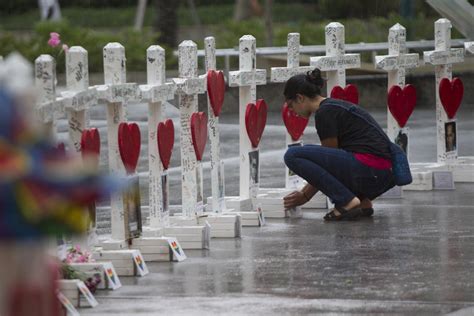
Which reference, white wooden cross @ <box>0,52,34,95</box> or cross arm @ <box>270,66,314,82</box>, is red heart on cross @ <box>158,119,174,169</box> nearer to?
cross arm @ <box>270,66,314,82</box>

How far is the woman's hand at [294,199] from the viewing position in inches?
391

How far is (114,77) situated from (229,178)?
15.3 ft

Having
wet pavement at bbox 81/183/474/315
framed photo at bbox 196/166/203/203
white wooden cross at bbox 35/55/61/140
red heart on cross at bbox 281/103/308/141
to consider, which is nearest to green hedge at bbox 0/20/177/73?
red heart on cross at bbox 281/103/308/141

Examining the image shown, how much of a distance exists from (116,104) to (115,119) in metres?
0.09

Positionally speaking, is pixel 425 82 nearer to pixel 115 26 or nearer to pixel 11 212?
pixel 11 212

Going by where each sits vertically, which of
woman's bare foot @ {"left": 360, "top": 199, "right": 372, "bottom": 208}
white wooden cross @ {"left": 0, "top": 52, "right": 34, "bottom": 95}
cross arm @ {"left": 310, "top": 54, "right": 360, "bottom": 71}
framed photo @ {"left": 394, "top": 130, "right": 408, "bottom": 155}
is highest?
cross arm @ {"left": 310, "top": 54, "right": 360, "bottom": 71}

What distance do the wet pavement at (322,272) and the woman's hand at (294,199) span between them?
0.14 m

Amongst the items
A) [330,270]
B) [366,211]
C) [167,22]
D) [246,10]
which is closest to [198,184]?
[366,211]

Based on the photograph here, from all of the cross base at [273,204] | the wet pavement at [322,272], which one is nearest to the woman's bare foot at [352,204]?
the wet pavement at [322,272]

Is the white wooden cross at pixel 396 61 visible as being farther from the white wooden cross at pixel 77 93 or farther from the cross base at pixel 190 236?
the white wooden cross at pixel 77 93

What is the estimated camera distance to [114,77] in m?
7.99

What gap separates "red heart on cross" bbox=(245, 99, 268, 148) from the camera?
9839 mm

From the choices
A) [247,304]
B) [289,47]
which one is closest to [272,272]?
[247,304]

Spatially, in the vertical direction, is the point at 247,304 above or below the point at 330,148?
below
